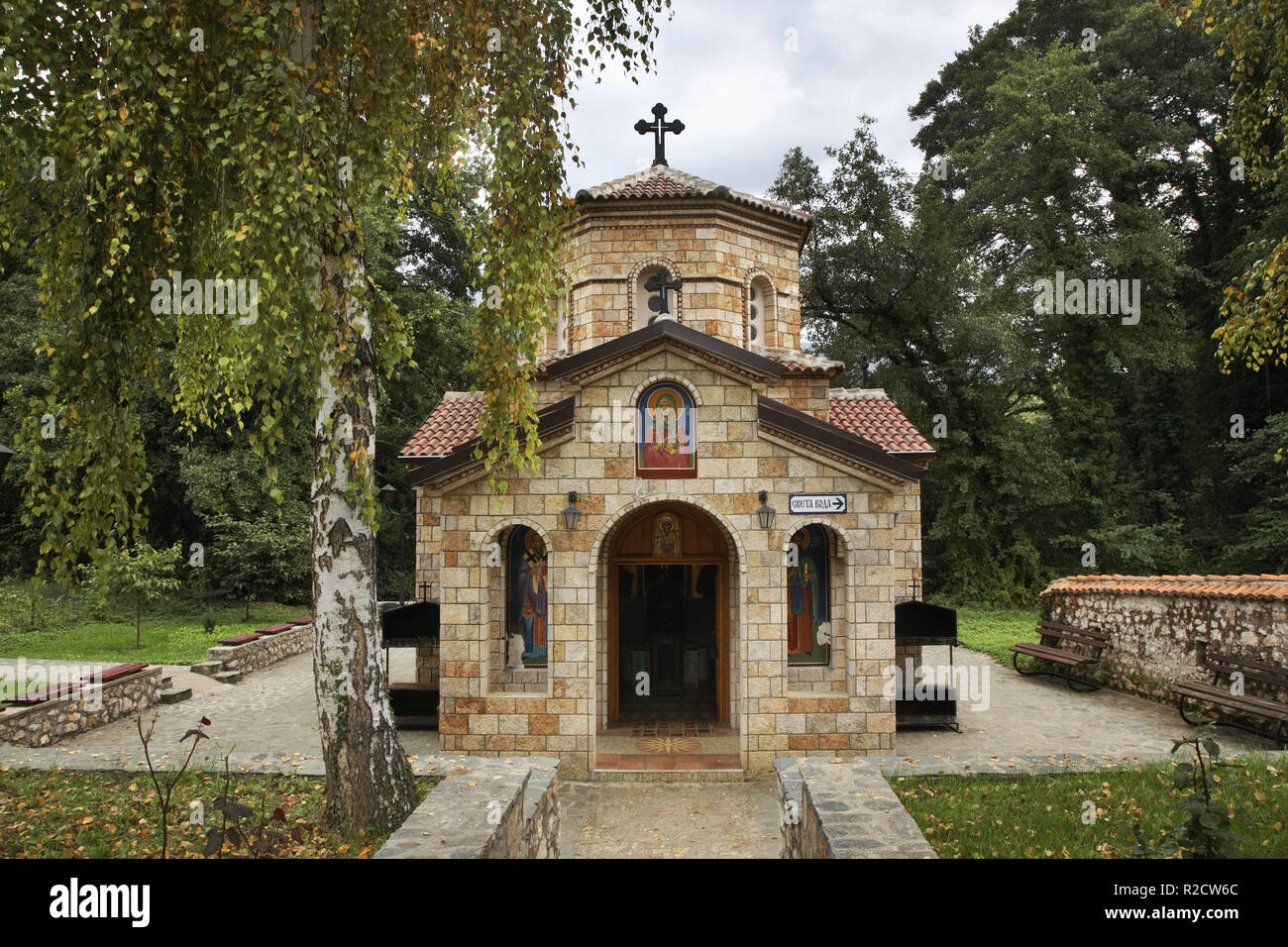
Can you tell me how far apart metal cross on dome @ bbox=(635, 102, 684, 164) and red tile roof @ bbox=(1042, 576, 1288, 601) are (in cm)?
1151

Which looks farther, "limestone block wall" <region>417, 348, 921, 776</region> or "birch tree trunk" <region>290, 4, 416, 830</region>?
"limestone block wall" <region>417, 348, 921, 776</region>

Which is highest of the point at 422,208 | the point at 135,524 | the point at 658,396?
the point at 422,208

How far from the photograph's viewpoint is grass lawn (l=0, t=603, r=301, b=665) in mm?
15406

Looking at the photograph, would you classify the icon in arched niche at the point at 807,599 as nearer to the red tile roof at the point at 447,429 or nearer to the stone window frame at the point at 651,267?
the stone window frame at the point at 651,267

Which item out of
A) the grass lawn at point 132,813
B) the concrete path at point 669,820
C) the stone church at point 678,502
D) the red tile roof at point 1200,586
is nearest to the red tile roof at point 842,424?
the stone church at point 678,502

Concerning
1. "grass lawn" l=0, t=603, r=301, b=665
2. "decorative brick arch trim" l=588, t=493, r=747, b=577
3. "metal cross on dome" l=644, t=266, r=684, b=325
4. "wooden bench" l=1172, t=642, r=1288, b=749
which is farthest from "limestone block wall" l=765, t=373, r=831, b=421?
"grass lawn" l=0, t=603, r=301, b=665

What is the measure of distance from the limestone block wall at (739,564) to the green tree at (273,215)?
317 cm

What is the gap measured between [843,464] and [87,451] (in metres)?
7.96

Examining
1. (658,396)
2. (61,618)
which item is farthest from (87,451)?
(61,618)

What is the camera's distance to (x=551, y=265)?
6.90 meters

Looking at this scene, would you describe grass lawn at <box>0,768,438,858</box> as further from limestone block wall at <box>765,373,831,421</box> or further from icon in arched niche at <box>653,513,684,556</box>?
limestone block wall at <box>765,373,831,421</box>

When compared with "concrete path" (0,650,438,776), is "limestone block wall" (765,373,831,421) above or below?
above

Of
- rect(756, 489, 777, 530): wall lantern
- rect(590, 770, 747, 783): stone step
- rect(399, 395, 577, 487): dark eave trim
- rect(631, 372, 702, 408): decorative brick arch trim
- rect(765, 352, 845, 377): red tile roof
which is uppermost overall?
rect(765, 352, 845, 377): red tile roof
